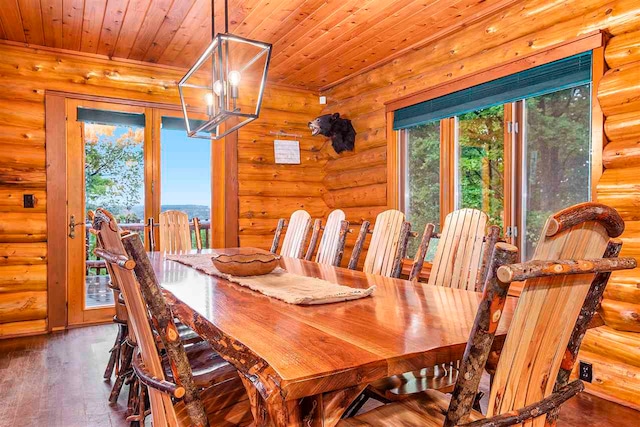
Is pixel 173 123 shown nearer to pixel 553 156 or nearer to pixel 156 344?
pixel 553 156

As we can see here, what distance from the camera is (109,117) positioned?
4.38 metres

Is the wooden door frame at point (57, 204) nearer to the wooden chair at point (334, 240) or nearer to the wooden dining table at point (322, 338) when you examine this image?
the wooden chair at point (334, 240)

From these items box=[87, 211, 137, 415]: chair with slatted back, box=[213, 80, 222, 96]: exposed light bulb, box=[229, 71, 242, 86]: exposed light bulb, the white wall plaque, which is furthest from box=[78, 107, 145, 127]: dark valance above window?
box=[229, 71, 242, 86]: exposed light bulb

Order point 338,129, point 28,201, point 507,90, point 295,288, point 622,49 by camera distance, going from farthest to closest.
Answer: point 338,129 → point 28,201 → point 507,90 → point 622,49 → point 295,288

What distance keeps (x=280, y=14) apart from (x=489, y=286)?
315 cm

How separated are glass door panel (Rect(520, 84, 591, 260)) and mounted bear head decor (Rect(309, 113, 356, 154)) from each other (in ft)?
6.75

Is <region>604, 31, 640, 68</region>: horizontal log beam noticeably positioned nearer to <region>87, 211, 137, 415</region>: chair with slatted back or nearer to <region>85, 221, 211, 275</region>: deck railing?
<region>87, 211, 137, 415</region>: chair with slatted back

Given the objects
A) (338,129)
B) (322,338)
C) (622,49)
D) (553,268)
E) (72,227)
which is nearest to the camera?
(553,268)

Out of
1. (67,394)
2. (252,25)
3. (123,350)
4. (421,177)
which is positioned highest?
(252,25)

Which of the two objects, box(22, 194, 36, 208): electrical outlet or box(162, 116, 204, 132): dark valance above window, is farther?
box(162, 116, 204, 132): dark valance above window

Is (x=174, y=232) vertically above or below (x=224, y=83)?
below

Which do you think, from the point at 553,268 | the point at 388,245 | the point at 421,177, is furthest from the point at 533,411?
the point at 421,177

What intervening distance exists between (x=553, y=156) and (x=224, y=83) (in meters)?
2.23

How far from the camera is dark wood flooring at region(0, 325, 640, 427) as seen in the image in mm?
2330
